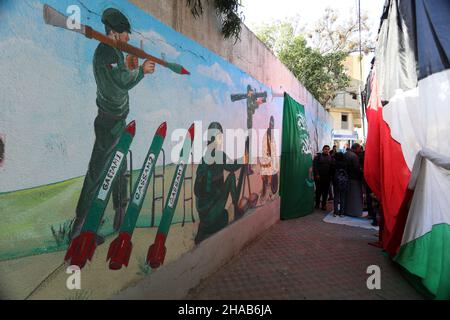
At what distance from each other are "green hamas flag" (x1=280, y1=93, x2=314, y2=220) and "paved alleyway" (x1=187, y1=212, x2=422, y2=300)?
1405mm

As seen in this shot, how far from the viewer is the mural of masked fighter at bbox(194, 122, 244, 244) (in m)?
3.80

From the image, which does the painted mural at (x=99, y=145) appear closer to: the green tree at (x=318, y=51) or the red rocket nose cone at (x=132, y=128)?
the red rocket nose cone at (x=132, y=128)

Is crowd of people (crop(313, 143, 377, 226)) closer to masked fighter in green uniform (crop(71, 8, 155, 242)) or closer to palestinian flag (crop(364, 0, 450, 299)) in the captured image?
palestinian flag (crop(364, 0, 450, 299))

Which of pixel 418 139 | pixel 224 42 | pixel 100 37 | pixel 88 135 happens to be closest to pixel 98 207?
pixel 88 135

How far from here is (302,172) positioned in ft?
26.8

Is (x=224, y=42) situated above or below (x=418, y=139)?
above

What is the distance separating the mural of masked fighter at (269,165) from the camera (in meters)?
6.19

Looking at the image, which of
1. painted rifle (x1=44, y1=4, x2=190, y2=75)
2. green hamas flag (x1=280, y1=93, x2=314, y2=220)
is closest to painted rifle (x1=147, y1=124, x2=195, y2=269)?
painted rifle (x1=44, y1=4, x2=190, y2=75)

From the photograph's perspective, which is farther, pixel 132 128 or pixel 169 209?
pixel 169 209

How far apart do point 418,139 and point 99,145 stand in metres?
3.75

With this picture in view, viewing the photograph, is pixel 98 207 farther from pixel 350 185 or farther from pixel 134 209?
pixel 350 185

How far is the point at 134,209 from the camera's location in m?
2.74

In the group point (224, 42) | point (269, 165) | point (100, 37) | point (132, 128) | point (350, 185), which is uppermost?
point (224, 42)
